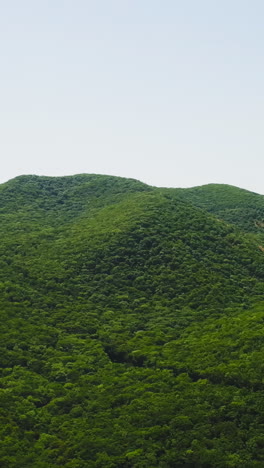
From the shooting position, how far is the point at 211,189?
3494 inches

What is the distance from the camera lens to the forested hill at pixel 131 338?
24.8m

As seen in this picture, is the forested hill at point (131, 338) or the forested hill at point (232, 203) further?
the forested hill at point (232, 203)

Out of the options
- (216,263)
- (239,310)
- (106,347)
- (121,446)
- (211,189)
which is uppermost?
(211,189)

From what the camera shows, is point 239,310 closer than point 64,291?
Yes

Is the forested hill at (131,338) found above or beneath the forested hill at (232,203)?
beneath

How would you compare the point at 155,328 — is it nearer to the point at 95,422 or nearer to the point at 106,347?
the point at 106,347

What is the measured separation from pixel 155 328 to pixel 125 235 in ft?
49.7

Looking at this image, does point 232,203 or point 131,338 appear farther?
point 232,203

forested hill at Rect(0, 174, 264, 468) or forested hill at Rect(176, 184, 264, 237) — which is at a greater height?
forested hill at Rect(176, 184, 264, 237)

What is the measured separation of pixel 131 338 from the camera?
3622cm

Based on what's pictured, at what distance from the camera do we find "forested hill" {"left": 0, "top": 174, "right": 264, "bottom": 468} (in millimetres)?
24828

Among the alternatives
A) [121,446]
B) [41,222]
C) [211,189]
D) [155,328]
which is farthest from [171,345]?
[211,189]

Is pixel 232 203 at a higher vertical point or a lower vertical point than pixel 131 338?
higher

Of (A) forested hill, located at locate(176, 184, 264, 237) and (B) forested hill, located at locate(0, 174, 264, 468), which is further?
(A) forested hill, located at locate(176, 184, 264, 237)
